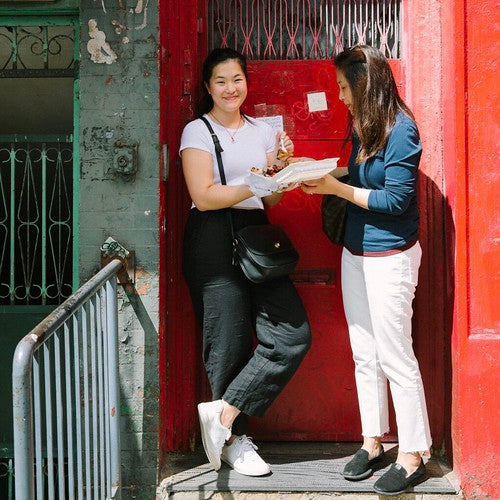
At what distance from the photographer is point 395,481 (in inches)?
132

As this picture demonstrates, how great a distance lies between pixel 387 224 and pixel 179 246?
47.3 inches

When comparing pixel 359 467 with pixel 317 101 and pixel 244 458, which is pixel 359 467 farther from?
pixel 317 101

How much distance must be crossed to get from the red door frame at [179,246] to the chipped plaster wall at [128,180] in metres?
0.15

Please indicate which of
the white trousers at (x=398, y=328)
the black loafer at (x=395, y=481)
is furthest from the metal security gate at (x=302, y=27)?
the black loafer at (x=395, y=481)

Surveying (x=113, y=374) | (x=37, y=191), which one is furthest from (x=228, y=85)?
(x=113, y=374)

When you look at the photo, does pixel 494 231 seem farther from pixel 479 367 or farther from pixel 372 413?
pixel 372 413

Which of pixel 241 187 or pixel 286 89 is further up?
pixel 286 89

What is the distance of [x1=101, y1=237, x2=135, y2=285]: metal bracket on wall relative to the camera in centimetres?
353

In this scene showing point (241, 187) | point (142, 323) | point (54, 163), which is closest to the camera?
point (241, 187)

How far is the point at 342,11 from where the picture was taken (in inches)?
157

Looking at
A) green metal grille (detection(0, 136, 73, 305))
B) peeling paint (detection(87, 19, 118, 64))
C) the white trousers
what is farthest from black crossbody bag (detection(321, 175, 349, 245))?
green metal grille (detection(0, 136, 73, 305))

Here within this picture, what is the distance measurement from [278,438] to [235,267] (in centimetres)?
120

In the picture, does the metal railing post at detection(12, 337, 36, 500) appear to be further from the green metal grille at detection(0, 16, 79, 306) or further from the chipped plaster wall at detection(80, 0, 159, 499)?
the green metal grille at detection(0, 16, 79, 306)

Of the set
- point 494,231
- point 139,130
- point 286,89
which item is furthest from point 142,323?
point 494,231
